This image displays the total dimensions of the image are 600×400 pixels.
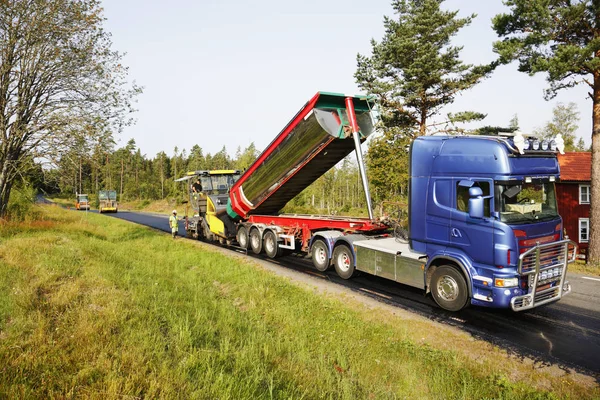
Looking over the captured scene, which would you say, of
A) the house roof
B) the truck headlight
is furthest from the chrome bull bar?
the house roof

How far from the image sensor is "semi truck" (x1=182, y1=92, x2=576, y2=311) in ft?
20.8

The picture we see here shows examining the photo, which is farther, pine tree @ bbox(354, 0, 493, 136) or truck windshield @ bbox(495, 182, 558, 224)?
pine tree @ bbox(354, 0, 493, 136)

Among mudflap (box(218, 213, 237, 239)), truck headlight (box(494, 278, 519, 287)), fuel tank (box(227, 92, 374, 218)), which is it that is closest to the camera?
truck headlight (box(494, 278, 519, 287))

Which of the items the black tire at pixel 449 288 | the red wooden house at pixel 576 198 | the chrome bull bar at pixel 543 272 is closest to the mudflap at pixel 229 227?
the black tire at pixel 449 288

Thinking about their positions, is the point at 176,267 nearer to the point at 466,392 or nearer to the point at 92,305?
the point at 92,305

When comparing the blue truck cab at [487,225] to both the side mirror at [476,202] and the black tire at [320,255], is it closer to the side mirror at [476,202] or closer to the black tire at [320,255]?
the side mirror at [476,202]

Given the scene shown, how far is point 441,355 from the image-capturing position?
17.5 ft

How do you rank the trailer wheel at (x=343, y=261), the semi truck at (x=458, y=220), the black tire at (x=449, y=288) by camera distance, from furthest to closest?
the trailer wheel at (x=343, y=261), the black tire at (x=449, y=288), the semi truck at (x=458, y=220)

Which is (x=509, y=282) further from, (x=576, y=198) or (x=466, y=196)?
(x=576, y=198)

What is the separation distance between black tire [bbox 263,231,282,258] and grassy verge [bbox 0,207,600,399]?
4119mm

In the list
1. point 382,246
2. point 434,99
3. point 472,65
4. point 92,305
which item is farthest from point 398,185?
point 92,305

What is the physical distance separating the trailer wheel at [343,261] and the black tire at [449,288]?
2672 mm

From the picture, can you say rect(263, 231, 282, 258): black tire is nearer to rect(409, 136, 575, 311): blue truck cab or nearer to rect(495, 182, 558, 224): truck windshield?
rect(409, 136, 575, 311): blue truck cab

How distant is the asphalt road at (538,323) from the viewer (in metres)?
5.49
